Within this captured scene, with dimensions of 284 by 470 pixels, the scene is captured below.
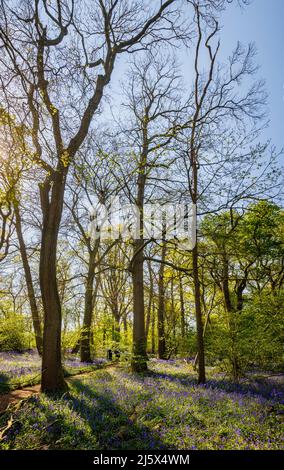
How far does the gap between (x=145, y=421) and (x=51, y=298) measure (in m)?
4.10

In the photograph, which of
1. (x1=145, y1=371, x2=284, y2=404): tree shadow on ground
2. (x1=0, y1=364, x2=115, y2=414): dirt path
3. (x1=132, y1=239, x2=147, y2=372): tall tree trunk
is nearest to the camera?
(x1=0, y1=364, x2=115, y2=414): dirt path

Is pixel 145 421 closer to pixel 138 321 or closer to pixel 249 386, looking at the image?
pixel 249 386

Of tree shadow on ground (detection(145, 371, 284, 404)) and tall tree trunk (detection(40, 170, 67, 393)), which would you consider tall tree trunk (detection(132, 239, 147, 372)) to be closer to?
tree shadow on ground (detection(145, 371, 284, 404))

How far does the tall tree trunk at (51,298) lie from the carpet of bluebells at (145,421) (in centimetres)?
68

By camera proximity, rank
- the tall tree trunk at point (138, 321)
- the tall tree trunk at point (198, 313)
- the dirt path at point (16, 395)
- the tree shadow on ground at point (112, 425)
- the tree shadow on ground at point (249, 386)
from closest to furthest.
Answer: the tree shadow on ground at point (112, 425) < the dirt path at point (16, 395) < the tree shadow on ground at point (249, 386) < the tall tree trunk at point (198, 313) < the tall tree trunk at point (138, 321)

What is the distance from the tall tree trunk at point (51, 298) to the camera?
25.2ft

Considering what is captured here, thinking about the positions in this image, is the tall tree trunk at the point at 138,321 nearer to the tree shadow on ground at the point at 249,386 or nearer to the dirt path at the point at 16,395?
the tree shadow on ground at the point at 249,386

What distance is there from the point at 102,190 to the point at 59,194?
8.13m

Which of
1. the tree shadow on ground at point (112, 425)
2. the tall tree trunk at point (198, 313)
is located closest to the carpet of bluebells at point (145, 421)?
the tree shadow on ground at point (112, 425)

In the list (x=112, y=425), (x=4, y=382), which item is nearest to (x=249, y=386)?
(x=112, y=425)

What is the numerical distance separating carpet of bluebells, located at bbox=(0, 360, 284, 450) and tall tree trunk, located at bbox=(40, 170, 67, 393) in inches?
26.7

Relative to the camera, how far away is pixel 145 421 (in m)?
5.64

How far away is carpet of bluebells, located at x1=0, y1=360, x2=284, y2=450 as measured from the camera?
4668 mm

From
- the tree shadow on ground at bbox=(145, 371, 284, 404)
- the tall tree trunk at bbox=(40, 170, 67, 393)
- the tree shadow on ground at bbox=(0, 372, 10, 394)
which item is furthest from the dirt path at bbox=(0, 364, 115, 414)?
the tree shadow on ground at bbox=(145, 371, 284, 404)
